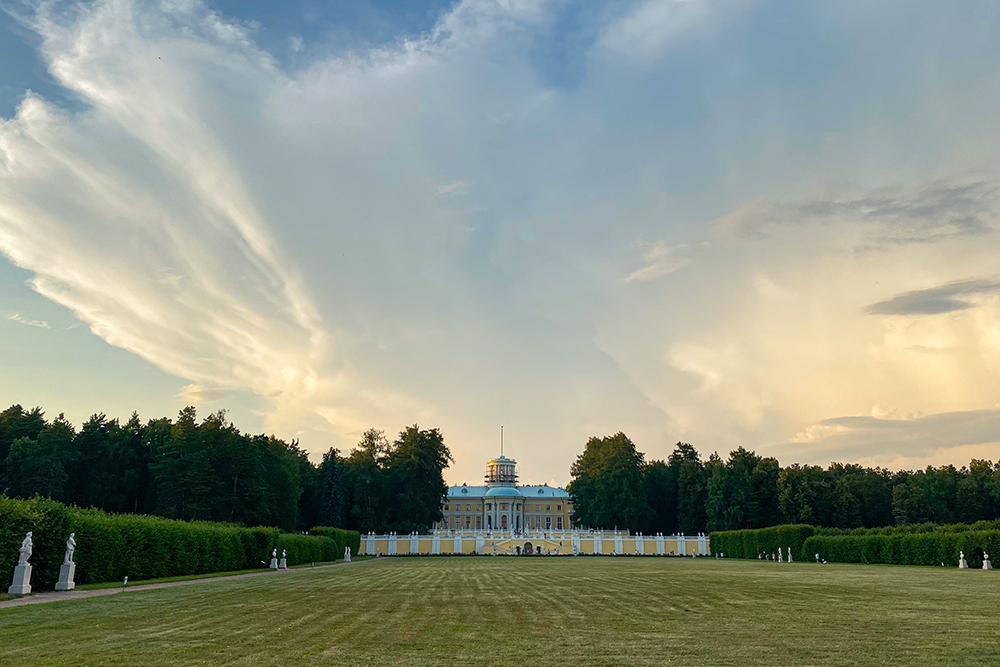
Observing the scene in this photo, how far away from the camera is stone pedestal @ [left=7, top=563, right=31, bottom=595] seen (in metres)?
21.6

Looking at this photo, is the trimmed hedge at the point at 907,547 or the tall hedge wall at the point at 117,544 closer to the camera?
the tall hedge wall at the point at 117,544

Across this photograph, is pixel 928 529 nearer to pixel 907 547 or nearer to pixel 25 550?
pixel 907 547

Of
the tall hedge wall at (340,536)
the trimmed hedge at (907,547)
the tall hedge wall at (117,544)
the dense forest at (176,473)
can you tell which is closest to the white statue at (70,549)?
the tall hedge wall at (117,544)

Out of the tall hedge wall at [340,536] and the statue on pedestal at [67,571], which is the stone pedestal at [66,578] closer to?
the statue on pedestal at [67,571]

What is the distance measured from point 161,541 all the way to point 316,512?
208ft

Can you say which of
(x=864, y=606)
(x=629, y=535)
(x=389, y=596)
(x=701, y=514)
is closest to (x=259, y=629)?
(x=389, y=596)

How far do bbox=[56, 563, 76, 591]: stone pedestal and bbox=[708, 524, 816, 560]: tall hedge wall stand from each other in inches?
2463

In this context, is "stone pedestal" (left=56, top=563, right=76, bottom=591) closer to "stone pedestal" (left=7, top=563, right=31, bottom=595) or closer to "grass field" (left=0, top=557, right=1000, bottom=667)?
"stone pedestal" (left=7, top=563, right=31, bottom=595)

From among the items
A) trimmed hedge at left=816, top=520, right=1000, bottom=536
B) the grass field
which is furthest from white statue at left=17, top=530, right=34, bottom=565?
trimmed hedge at left=816, top=520, right=1000, bottom=536

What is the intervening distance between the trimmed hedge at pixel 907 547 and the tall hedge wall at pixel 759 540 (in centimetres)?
221

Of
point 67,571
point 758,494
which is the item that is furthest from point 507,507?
point 67,571

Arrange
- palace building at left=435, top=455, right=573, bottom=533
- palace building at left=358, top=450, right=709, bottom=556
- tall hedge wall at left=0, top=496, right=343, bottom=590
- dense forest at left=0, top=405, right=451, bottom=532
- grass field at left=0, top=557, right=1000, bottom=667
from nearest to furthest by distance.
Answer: grass field at left=0, top=557, right=1000, bottom=667, tall hedge wall at left=0, top=496, right=343, bottom=590, dense forest at left=0, top=405, right=451, bottom=532, palace building at left=358, top=450, right=709, bottom=556, palace building at left=435, top=455, right=573, bottom=533

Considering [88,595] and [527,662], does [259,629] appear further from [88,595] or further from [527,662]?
[88,595]

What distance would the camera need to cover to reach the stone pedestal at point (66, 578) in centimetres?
2386
